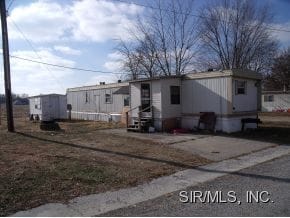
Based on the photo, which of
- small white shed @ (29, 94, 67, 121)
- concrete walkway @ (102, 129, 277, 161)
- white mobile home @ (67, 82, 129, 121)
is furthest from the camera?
small white shed @ (29, 94, 67, 121)

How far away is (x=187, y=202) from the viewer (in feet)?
20.5

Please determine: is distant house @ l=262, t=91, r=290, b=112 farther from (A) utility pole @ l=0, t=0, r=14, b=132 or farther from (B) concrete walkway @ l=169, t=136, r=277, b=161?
(A) utility pole @ l=0, t=0, r=14, b=132

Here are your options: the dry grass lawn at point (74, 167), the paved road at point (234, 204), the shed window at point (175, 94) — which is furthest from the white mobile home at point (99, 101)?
the paved road at point (234, 204)

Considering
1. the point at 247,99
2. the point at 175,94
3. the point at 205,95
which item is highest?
the point at 175,94

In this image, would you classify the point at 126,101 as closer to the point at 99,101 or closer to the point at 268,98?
the point at 99,101

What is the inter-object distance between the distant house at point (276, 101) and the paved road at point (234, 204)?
3453 cm

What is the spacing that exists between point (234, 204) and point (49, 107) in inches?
1090

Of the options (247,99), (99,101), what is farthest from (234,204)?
(99,101)

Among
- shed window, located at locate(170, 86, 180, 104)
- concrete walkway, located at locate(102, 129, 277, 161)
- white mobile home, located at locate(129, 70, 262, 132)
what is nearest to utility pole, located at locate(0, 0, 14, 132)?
white mobile home, located at locate(129, 70, 262, 132)

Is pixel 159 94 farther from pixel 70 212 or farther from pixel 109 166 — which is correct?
pixel 70 212

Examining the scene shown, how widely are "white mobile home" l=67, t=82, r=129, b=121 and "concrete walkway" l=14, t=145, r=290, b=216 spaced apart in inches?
620

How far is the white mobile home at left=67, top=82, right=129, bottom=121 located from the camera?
2648 cm

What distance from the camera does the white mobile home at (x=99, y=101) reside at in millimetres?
26478

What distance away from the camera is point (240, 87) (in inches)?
728
